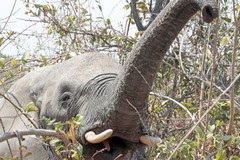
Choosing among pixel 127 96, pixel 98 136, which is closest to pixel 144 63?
pixel 127 96

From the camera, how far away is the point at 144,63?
2.60 meters

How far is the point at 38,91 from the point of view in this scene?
3.77m

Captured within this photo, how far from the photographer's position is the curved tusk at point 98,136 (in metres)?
2.84

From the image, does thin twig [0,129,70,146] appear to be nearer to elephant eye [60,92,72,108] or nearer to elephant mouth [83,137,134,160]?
elephant mouth [83,137,134,160]

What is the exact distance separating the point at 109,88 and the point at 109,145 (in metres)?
0.25

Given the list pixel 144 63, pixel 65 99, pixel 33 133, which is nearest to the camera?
pixel 33 133

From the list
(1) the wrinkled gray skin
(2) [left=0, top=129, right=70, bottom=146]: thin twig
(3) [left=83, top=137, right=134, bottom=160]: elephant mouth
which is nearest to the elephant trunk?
(1) the wrinkled gray skin

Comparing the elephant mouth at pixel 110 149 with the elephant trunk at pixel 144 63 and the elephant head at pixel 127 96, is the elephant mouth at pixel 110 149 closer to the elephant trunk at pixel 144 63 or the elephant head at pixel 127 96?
the elephant head at pixel 127 96

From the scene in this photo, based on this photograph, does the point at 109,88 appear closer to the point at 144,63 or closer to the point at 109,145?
the point at 109,145

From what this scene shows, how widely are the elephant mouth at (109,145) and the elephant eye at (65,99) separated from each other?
0.43m

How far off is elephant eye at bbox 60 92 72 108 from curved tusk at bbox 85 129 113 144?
0.47m

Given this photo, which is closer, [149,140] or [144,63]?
[144,63]

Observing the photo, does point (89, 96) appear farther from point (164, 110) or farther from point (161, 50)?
point (164, 110)

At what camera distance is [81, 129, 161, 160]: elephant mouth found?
9.57 ft
